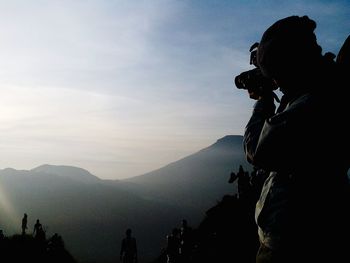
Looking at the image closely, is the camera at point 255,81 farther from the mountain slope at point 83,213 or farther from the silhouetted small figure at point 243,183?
the mountain slope at point 83,213

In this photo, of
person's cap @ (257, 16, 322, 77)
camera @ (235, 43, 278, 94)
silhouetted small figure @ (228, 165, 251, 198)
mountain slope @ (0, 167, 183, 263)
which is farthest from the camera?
mountain slope @ (0, 167, 183, 263)

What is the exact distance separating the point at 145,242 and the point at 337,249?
74.1 meters

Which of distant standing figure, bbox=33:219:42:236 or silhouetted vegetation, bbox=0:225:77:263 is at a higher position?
distant standing figure, bbox=33:219:42:236

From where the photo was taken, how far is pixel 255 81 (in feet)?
6.58

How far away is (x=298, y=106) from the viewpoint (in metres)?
1.64

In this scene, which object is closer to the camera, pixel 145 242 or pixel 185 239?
pixel 185 239

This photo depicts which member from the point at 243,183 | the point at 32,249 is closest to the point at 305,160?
the point at 243,183

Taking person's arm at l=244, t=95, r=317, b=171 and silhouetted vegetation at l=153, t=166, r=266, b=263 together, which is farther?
silhouetted vegetation at l=153, t=166, r=266, b=263

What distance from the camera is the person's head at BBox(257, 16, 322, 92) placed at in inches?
68.2

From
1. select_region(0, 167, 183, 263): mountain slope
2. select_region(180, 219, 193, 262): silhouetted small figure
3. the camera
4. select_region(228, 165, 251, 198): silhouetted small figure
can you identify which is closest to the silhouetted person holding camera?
the camera

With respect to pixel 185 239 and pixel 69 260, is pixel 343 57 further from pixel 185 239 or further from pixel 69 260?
pixel 69 260

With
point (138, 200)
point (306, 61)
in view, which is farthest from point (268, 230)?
point (138, 200)

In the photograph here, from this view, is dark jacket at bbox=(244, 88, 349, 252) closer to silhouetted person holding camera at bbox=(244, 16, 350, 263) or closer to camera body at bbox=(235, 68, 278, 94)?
silhouetted person holding camera at bbox=(244, 16, 350, 263)

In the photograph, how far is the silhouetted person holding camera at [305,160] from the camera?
1566 mm
